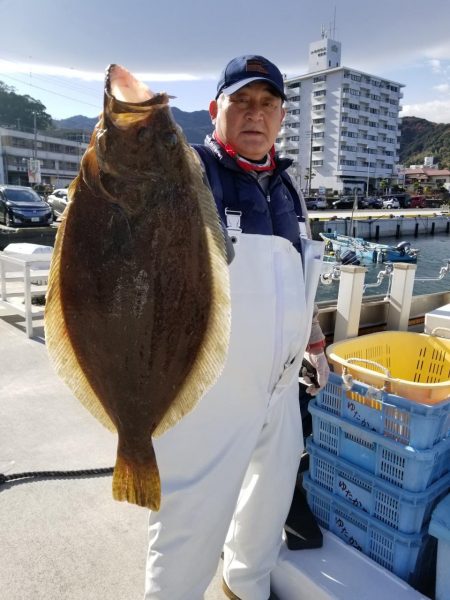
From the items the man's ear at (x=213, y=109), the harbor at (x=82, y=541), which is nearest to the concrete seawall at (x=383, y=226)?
the harbor at (x=82, y=541)

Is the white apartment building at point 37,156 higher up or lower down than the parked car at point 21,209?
higher up

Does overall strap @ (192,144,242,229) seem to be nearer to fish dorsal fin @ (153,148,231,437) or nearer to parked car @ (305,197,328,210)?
fish dorsal fin @ (153,148,231,437)

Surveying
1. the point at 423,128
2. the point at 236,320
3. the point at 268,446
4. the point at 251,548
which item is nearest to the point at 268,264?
the point at 236,320

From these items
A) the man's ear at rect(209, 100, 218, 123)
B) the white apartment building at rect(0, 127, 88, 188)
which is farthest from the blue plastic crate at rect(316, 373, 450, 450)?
the white apartment building at rect(0, 127, 88, 188)

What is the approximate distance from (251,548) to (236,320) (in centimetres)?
109

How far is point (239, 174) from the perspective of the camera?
1.80m

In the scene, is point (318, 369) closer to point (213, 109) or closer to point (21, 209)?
point (213, 109)

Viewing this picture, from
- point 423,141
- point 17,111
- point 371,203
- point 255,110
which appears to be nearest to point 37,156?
point 17,111

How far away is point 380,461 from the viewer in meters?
2.16

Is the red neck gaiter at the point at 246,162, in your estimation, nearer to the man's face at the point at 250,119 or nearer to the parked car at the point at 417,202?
the man's face at the point at 250,119

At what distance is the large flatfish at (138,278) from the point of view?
1290 mm

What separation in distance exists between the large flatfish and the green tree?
110 meters

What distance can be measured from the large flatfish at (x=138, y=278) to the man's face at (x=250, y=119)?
52cm

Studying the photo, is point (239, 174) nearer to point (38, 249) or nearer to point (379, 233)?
point (38, 249)
